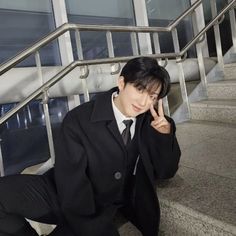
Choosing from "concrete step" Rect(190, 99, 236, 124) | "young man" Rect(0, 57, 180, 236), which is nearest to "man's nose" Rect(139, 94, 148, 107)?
"young man" Rect(0, 57, 180, 236)

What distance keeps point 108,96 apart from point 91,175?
364 mm

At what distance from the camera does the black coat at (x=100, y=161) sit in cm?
126

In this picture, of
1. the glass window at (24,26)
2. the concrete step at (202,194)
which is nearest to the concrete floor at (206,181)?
the concrete step at (202,194)

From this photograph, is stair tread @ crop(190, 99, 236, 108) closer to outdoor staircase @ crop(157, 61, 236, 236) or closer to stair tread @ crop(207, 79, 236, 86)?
outdoor staircase @ crop(157, 61, 236, 236)

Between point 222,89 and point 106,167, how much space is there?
6.63ft

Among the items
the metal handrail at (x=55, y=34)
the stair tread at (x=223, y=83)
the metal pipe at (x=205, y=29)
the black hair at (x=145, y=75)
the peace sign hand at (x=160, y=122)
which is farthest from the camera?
the stair tread at (x=223, y=83)

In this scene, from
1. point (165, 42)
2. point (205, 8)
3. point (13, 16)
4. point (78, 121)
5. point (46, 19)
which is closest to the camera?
point (78, 121)

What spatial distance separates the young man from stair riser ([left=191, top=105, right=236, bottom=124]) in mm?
1372

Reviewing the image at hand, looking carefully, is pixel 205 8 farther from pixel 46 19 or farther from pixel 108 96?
pixel 108 96

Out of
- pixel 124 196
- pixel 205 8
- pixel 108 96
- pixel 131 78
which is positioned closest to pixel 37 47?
pixel 108 96

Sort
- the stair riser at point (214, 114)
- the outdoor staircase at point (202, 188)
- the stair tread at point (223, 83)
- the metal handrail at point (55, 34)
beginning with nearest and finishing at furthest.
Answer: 1. the outdoor staircase at point (202, 188)
2. the metal handrail at point (55, 34)
3. the stair riser at point (214, 114)
4. the stair tread at point (223, 83)

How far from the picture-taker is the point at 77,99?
2994mm

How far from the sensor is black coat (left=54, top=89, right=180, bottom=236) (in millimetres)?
1264

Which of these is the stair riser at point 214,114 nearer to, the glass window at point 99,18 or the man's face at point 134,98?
the glass window at point 99,18
